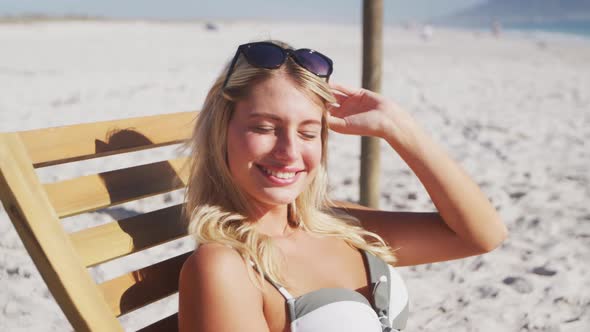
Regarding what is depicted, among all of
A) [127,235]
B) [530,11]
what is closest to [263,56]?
[127,235]

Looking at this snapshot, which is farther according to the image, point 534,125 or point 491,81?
point 491,81

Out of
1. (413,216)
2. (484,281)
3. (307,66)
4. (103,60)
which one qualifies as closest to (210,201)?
(307,66)

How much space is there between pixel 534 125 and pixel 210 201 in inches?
266

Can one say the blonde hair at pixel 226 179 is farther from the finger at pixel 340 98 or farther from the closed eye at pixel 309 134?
the finger at pixel 340 98

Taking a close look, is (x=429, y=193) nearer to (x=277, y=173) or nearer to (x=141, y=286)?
(x=277, y=173)

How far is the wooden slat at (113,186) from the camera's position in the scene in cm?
174

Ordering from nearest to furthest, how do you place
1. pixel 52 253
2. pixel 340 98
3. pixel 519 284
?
pixel 52 253
pixel 340 98
pixel 519 284

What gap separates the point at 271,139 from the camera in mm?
1620

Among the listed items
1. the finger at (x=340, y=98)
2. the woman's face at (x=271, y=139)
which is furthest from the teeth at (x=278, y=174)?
the finger at (x=340, y=98)

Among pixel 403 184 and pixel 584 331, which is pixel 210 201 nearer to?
pixel 584 331

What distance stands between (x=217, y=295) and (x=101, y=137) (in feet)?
2.46

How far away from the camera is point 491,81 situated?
41.7 ft

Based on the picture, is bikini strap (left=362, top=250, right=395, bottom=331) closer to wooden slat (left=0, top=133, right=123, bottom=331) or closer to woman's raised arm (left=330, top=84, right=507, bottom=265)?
woman's raised arm (left=330, top=84, right=507, bottom=265)

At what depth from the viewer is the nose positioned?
161 cm
